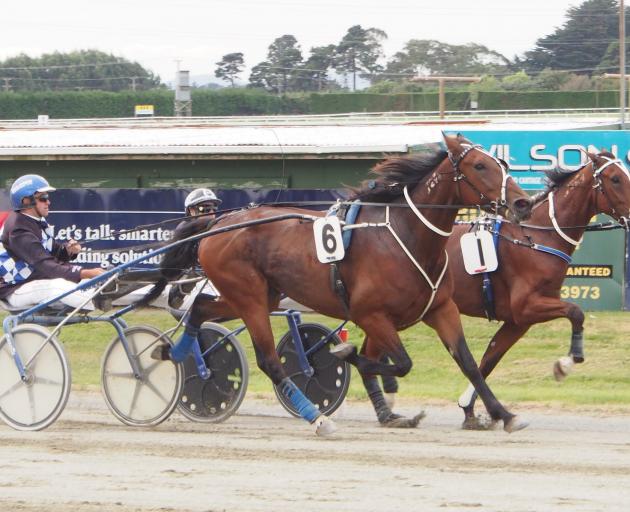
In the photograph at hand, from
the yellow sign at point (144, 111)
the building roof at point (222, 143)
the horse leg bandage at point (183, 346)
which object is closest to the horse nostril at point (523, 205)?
the horse leg bandage at point (183, 346)

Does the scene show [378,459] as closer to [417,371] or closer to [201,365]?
[201,365]

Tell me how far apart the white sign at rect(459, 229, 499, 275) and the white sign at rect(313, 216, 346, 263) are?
4.49 feet

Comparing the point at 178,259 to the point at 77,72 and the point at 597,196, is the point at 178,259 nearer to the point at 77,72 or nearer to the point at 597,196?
the point at 597,196

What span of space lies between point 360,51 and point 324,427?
83.6 metres

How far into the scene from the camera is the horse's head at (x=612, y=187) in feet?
27.2

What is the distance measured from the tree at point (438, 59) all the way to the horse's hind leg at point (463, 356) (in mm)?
71574

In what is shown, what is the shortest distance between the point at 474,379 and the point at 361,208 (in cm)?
126

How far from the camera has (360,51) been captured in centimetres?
8912

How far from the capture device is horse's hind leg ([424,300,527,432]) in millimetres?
7172

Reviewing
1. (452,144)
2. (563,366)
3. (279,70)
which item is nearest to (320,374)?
(563,366)

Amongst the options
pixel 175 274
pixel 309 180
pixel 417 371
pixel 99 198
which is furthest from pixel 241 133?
pixel 175 274

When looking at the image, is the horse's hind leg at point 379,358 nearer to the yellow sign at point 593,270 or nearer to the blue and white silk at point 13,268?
the blue and white silk at point 13,268

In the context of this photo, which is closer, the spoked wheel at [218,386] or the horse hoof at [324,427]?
the horse hoof at [324,427]

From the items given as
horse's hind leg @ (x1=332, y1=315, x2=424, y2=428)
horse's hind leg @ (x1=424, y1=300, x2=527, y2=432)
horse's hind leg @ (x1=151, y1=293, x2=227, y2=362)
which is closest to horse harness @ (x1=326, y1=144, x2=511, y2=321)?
horse's hind leg @ (x1=424, y1=300, x2=527, y2=432)
